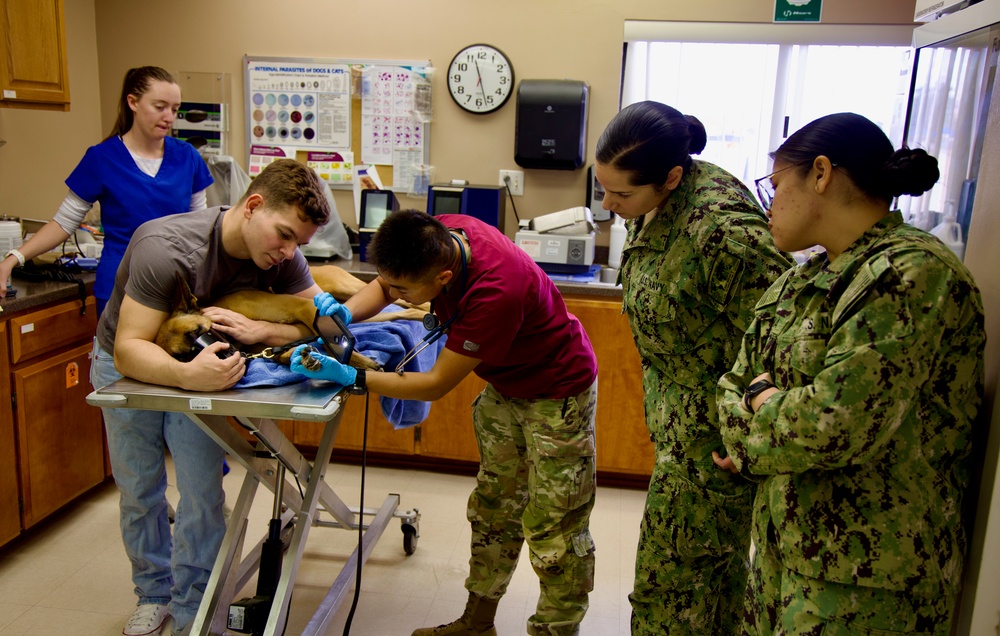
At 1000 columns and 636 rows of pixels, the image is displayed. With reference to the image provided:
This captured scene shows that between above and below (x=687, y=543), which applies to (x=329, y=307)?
above

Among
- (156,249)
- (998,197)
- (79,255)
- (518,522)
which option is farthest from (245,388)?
(79,255)

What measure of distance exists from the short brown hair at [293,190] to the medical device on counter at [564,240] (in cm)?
152

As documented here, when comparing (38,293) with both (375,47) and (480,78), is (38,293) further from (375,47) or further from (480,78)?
(480,78)

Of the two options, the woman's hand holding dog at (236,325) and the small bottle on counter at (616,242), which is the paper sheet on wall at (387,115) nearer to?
the small bottle on counter at (616,242)

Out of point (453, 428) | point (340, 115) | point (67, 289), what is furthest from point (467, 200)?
point (67, 289)

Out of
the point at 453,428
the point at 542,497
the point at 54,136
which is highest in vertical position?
the point at 54,136

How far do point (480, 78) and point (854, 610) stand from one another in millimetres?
3006

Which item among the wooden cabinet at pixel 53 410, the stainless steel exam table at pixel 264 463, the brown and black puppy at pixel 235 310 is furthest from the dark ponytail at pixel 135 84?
the stainless steel exam table at pixel 264 463

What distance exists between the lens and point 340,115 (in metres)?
3.75

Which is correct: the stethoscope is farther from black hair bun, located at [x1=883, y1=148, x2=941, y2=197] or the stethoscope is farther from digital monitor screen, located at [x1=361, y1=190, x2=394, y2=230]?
digital monitor screen, located at [x1=361, y1=190, x2=394, y2=230]

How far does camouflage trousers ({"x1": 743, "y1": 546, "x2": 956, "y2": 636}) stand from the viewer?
1.15 m

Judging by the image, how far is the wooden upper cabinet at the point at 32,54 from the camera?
2.68m

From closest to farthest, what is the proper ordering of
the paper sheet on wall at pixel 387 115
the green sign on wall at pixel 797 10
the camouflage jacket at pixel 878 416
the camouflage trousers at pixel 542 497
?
the camouflage jacket at pixel 878 416 → the camouflage trousers at pixel 542 497 → the green sign on wall at pixel 797 10 → the paper sheet on wall at pixel 387 115

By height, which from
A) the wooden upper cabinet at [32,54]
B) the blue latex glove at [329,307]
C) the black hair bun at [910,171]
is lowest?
the blue latex glove at [329,307]
